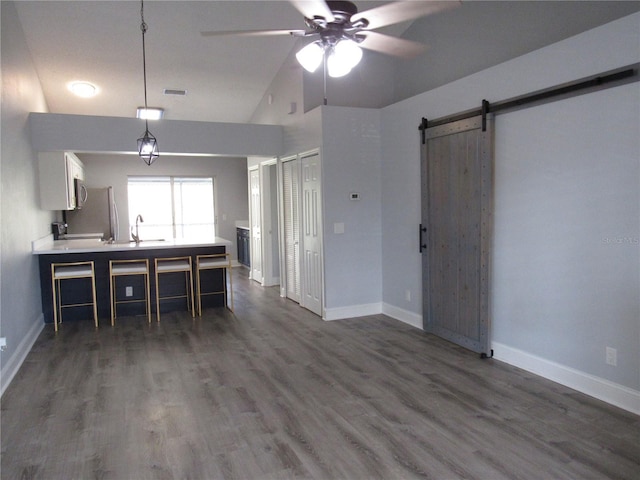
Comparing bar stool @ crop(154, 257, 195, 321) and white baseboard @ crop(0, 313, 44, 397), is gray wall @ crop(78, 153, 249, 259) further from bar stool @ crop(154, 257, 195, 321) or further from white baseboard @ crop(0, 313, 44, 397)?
white baseboard @ crop(0, 313, 44, 397)

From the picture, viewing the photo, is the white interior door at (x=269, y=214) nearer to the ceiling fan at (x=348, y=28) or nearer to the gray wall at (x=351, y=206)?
the gray wall at (x=351, y=206)

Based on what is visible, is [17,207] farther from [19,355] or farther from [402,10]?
[402,10]

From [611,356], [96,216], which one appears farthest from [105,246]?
[611,356]

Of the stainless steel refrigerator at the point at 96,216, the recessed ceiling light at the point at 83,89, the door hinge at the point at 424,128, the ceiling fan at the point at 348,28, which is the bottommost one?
the stainless steel refrigerator at the point at 96,216

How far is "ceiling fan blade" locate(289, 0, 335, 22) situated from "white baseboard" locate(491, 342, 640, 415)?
2.97 meters

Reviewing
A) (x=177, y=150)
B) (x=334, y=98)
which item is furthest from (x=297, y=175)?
(x=177, y=150)

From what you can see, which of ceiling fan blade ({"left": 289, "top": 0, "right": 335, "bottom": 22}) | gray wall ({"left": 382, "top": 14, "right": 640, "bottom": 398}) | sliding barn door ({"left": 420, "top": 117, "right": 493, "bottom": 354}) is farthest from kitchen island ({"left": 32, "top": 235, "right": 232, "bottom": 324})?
ceiling fan blade ({"left": 289, "top": 0, "right": 335, "bottom": 22})

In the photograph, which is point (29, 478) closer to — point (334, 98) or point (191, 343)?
point (191, 343)

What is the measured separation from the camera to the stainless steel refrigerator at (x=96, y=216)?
8078mm

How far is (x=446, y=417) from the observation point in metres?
2.97

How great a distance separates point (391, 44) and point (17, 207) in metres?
3.82

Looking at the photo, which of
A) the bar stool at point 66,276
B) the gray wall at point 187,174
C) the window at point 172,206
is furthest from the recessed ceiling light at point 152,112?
the bar stool at point 66,276

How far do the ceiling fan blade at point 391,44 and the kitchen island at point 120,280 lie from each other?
3.63 m

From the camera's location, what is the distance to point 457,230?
4.36 m
